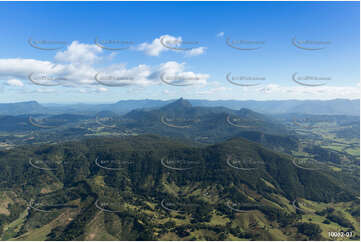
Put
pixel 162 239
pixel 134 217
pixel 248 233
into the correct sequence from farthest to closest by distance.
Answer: pixel 134 217 → pixel 248 233 → pixel 162 239

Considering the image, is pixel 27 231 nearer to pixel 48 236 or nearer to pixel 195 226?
pixel 48 236

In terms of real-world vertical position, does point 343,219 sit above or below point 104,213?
below

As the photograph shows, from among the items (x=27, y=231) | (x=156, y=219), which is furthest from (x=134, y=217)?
(x=27, y=231)

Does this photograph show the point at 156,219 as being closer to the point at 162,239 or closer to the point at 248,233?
the point at 162,239

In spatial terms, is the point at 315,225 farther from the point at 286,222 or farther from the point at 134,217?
the point at 134,217

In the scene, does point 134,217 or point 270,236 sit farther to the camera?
point 134,217

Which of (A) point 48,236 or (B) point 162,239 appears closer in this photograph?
(B) point 162,239

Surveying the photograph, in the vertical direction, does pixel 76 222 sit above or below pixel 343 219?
above

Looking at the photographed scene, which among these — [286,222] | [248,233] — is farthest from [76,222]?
[286,222]

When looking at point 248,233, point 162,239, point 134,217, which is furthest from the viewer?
point 134,217
